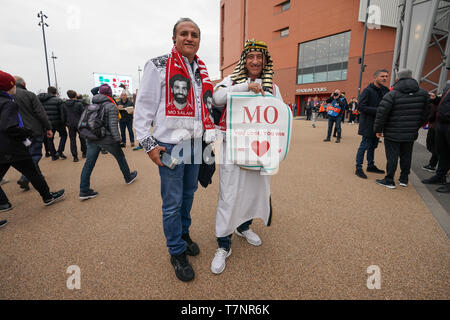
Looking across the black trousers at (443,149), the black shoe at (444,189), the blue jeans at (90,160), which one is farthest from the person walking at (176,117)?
the black trousers at (443,149)

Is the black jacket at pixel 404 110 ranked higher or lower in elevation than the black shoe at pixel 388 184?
higher

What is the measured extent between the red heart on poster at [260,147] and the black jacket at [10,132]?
3174mm

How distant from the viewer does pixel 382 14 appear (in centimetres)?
1911

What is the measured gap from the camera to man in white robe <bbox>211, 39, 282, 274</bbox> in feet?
6.17

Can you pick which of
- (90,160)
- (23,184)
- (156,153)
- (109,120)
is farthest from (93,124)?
(156,153)

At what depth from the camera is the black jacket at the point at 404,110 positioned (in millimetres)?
3568

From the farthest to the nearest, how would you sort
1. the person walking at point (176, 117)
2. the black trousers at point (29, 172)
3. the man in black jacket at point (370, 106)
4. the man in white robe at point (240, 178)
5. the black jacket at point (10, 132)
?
the man in black jacket at point (370, 106) < the black trousers at point (29, 172) < the black jacket at point (10, 132) < the man in white robe at point (240, 178) < the person walking at point (176, 117)

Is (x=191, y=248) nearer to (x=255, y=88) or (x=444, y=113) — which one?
(x=255, y=88)

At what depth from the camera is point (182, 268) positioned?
74.9 inches

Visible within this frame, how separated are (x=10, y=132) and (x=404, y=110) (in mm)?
5915

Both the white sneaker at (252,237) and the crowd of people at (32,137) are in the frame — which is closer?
the white sneaker at (252,237)

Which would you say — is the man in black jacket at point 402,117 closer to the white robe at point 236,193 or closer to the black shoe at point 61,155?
the white robe at point 236,193
